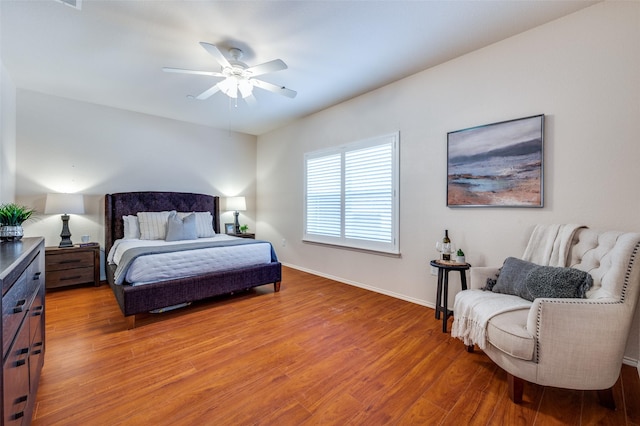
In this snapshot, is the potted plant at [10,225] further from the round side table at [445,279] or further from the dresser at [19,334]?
the round side table at [445,279]

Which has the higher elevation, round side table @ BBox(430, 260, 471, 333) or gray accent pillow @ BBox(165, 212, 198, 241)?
gray accent pillow @ BBox(165, 212, 198, 241)

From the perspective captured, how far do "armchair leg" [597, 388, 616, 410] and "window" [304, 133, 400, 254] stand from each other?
1987 mm

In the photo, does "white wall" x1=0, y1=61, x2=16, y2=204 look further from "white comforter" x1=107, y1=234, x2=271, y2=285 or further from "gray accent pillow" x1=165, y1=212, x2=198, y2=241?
"gray accent pillow" x1=165, y1=212, x2=198, y2=241

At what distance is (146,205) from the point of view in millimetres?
4406

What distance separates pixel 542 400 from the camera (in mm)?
1628

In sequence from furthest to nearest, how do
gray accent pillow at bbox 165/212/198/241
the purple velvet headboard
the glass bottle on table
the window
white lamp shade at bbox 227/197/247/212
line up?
white lamp shade at bbox 227/197/247/212, the purple velvet headboard, gray accent pillow at bbox 165/212/198/241, the window, the glass bottle on table

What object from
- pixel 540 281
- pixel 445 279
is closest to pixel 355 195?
pixel 445 279

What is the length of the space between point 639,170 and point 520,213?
0.76 metres

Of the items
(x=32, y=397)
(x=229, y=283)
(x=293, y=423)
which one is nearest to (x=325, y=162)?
(x=229, y=283)

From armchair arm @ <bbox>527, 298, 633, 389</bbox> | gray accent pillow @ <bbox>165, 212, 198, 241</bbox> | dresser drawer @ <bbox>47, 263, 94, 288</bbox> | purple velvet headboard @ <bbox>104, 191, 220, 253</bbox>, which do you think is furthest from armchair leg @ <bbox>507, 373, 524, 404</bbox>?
dresser drawer @ <bbox>47, 263, 94, 288</bbox>

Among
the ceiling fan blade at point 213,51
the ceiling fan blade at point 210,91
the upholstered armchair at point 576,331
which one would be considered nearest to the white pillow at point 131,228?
the ceiling fan blade at point 210,91

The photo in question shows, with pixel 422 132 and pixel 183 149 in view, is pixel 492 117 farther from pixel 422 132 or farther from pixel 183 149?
pixel 183 149

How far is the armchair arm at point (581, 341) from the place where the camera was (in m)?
1.47

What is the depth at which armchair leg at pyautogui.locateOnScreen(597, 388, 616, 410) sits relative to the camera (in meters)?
1.57
